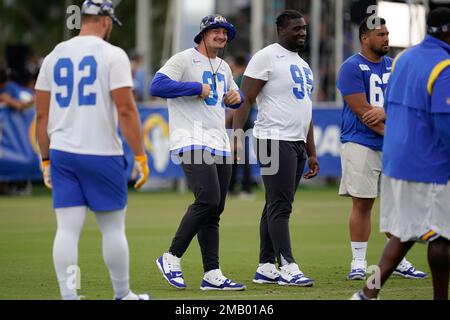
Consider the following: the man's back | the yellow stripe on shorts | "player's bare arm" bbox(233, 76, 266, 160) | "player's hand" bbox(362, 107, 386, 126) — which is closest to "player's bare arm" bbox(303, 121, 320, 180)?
"player's hand" bbox(362, 107, 386, 126)

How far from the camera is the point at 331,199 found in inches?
881

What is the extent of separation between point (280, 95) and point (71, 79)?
3.10 m

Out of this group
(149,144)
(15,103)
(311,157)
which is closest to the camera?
(311,157)

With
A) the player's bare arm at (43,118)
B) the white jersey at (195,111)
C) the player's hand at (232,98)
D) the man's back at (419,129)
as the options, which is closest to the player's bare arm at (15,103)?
the white jersey at (195,111)

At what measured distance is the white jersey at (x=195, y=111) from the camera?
34.3 ft

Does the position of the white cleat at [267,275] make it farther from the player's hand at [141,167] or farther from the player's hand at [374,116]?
the player's hand at [141,167]

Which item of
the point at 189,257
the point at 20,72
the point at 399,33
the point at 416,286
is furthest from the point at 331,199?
the point at 416,286

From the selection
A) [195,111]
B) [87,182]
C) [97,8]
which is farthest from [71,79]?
[195,111]

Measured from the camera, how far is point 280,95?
11031 mm

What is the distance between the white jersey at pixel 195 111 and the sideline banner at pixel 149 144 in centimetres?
1193

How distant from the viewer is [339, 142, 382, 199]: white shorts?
1141 cm

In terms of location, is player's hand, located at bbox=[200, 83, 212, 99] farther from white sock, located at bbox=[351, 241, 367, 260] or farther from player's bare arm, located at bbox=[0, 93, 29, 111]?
player's bare arm, located at bbox=[0, 93, 29, 111]

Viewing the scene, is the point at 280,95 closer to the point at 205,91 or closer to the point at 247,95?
the point at 247,95

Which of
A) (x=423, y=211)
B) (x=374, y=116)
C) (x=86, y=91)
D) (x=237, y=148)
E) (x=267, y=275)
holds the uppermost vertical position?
(x=86, y=91)
